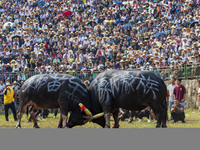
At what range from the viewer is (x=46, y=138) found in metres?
6.27

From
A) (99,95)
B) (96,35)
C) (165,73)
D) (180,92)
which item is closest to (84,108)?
(99,95)

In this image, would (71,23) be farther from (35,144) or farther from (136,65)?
(35,144)

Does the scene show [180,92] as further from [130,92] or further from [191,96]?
[130,92]

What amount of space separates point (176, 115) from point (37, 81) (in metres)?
5.90

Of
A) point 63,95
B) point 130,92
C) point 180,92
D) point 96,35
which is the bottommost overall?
point 180,92

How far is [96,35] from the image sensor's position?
103 ft

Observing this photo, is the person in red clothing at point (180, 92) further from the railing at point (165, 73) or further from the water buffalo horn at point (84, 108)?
the water buffalo horn at point (84, 108)

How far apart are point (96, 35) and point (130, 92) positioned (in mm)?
19691

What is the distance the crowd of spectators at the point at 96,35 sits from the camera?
25.0 metres

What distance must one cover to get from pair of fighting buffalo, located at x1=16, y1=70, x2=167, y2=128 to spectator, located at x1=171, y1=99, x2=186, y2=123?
385cm

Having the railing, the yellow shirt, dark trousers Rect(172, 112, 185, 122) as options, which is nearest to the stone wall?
the railing

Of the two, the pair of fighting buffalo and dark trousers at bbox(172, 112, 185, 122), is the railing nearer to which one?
dark trousers at bbox(172, 112, 185, 122)

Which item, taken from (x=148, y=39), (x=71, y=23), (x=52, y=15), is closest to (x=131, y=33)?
(x=148, y=39)

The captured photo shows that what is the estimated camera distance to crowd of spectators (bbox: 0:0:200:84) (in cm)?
2505
